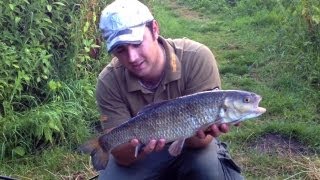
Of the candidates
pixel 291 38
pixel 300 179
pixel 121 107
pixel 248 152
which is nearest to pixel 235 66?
pixel 291 38

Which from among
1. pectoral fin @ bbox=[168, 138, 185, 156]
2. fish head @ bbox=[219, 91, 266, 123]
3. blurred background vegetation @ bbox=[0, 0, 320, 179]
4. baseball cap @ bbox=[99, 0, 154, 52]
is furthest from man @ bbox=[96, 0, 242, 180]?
blurred background vegetation @ bbox=[0, 0, 320, 179]

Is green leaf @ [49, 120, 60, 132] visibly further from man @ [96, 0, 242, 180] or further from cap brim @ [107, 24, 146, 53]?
cap brim @ [107, 24, 146, 53]

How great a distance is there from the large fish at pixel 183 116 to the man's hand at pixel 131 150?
27 mm

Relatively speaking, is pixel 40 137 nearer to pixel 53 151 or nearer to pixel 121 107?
pixel 53 151

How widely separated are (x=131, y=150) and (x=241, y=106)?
0.77m

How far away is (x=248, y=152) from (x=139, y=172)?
1.47 m

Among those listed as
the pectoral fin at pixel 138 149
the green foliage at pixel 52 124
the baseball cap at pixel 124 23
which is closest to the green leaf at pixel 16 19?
the green foliage at pixel 52 124

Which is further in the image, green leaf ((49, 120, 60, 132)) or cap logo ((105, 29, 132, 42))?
green leaf ((49, 120, 60, 132))

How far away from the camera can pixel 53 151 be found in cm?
460

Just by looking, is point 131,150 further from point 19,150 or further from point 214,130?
point 19,150

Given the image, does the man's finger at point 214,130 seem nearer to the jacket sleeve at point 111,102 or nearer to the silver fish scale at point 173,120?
the silver fish scale at point 173,120

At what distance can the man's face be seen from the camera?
3.00 metres

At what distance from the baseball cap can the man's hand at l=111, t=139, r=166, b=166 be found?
20.5 inches

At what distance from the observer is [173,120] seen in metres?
2.84
